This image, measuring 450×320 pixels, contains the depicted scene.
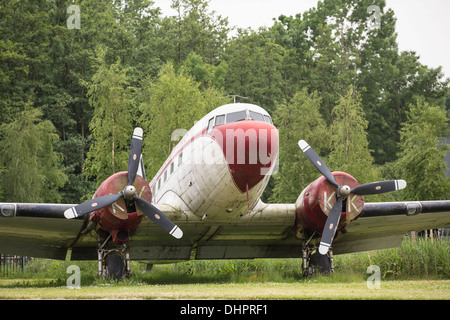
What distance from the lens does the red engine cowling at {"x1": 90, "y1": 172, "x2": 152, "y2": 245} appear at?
14.5 metres

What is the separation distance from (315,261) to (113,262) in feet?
20.1

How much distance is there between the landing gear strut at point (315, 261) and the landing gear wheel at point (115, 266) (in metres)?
5.29

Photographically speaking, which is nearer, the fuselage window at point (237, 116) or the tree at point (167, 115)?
the fuselage window at point (237, 116)

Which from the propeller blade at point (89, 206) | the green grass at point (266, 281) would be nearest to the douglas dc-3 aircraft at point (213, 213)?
the propeller blade at point (89, 206)

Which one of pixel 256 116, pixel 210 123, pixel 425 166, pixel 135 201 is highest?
pixel 256 116

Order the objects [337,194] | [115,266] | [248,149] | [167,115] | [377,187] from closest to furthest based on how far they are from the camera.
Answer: [248,149] < [115,266] < [337,194] < [377,187] < [167,115]

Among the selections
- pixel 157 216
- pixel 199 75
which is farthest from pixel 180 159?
pixel 199 75

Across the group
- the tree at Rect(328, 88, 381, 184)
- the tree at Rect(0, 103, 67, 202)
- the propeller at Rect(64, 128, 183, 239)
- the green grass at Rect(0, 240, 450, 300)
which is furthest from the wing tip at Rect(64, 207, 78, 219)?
the tree at Rect(328, 88, 381, 184)

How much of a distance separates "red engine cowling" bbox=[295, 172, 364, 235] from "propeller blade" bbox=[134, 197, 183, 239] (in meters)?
3.99

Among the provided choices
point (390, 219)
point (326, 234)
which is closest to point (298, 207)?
point (326, 234)

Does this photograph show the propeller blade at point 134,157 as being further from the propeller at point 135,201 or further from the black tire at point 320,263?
the black tire at point 320,263

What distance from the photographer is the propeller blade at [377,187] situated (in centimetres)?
1545

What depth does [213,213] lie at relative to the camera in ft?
50.9

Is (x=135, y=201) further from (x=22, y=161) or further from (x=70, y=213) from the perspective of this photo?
(x=22, y=161)
